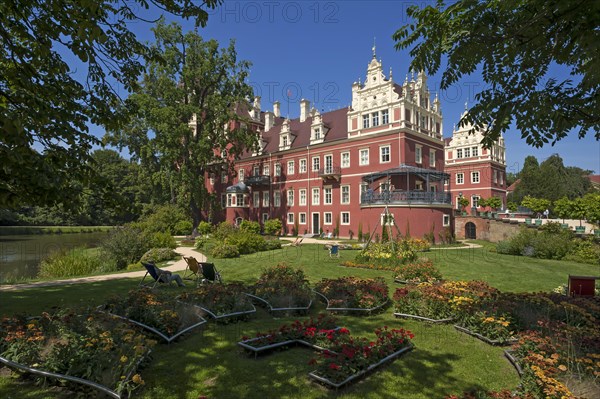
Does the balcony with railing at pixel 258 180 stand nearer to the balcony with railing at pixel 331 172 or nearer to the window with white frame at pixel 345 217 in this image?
the balcony with railing at pixel 331 172

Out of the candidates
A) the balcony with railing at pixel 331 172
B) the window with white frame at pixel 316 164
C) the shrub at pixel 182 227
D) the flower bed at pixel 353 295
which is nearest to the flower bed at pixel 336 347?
the flower bed at pixel 353 295

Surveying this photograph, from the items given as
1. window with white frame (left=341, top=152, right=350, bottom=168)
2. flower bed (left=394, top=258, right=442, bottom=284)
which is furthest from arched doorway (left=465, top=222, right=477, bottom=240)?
flower bed (left=394, top=258, right=442, bottom=284)

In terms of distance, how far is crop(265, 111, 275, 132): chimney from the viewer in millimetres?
46812

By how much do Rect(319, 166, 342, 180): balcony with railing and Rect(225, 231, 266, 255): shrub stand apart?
46.8 feet

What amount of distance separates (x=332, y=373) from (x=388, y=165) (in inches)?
1061

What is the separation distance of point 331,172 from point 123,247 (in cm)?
2097

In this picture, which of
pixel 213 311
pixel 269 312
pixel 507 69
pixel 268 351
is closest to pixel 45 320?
pixel 213 311

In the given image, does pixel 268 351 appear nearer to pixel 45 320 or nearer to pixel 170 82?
pixel 45 320

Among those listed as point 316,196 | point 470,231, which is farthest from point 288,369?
point 470,231

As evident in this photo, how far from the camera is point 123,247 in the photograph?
17.4 metres

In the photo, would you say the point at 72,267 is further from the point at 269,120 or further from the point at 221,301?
the point at 269,120

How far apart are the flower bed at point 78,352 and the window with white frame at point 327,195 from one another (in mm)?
30044

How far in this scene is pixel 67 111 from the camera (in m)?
5.03

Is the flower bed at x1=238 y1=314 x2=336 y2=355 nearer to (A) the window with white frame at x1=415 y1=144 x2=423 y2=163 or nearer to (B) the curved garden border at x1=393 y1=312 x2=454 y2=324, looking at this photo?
(B) the curved garden border at x1=393 y1=312 x2=454 y2=324
